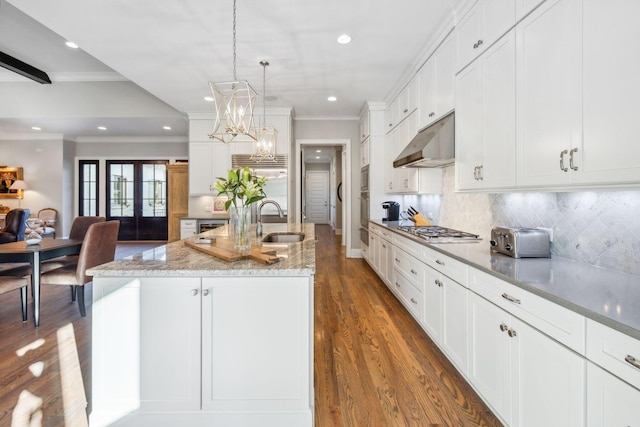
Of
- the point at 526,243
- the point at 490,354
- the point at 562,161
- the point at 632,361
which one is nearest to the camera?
the point at 632,361

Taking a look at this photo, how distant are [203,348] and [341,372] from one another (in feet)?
3.32

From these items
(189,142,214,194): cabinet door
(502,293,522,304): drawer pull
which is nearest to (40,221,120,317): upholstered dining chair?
(189,142,214,194): cabinet door

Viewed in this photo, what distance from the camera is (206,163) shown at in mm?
5566

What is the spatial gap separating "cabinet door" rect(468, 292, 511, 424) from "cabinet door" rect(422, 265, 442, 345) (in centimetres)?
45

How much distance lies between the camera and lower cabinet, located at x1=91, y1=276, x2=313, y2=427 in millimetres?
1499

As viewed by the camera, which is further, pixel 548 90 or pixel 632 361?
pixel 548 90

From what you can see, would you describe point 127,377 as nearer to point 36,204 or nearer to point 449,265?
point 449,265

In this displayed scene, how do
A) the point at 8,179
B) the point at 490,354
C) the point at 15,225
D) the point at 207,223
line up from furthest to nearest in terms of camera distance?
the point at 8,179
the point at 207,223
the point at 15,225
the point at 490,354

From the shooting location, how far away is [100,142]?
788 cm

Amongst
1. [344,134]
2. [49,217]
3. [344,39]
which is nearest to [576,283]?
[344,39]

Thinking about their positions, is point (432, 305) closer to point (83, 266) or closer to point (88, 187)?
point (83, 266)

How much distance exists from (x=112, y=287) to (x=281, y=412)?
1.05 metres

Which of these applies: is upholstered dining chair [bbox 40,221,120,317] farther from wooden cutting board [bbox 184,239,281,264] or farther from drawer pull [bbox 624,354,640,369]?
drawer pull [bbox 624,354,640,369]

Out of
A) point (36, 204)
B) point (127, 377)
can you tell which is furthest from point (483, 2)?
point (36, 204)
